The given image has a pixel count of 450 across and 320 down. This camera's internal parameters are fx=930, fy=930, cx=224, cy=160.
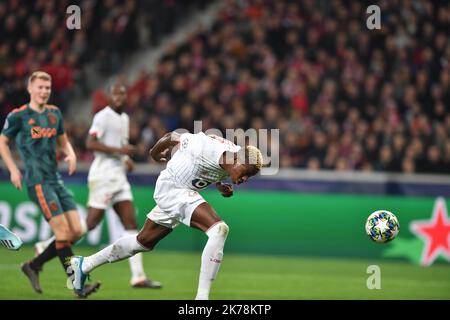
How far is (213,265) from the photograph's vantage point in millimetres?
9062

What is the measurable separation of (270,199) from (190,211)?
7.30 meters

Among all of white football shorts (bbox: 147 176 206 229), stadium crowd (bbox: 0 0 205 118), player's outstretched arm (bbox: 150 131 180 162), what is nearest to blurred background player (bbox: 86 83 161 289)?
player's outstretched arm (bbox: 150 131 180 162)

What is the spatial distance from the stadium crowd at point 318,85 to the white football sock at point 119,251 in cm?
854

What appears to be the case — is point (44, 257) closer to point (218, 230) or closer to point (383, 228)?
point (218, 230)

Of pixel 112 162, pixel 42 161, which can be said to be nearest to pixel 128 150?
pixel 112 162

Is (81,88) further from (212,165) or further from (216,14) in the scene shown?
(212,165)

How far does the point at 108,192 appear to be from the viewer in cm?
1230

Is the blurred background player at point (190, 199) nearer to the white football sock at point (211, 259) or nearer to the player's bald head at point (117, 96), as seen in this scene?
the white football sock at point (211, 259)

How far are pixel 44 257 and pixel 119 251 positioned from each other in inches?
62.6

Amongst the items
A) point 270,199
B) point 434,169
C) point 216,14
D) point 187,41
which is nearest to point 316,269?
point 270,199

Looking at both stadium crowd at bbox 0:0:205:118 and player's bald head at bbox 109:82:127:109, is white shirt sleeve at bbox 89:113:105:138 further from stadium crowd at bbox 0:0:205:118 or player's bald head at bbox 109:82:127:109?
stadium crowd at bbox 0:0:205:118

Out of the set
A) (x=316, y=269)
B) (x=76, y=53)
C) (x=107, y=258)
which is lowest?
(x=316, y=269)

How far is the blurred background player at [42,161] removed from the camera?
10.6 m

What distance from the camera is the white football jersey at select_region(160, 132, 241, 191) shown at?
366 inches
